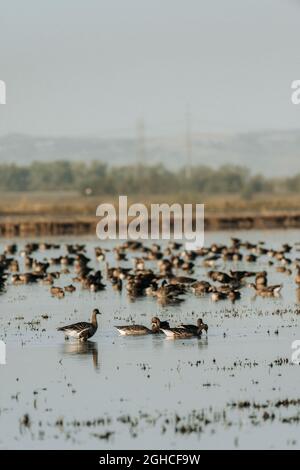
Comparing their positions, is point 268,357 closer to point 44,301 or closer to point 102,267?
point 44,301

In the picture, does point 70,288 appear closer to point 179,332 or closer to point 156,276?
point 156,276

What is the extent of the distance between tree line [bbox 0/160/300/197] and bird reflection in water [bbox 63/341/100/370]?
92.2 meters

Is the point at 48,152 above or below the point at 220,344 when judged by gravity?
above

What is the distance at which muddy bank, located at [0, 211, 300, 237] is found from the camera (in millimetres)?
69375

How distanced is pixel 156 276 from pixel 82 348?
14170 mm

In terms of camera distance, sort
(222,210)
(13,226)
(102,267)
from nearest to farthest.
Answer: (102,267), (13,226), (222,210)

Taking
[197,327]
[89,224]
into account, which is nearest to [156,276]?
[197,327]

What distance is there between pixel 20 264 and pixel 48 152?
142 m

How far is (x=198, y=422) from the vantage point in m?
16.8

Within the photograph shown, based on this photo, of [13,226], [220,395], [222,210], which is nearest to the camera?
[220,395]

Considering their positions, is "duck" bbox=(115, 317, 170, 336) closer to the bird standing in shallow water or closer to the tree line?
the bird standing in shallow water

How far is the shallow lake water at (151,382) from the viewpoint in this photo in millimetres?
16266

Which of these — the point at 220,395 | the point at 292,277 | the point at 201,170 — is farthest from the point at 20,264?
the point at 201,170

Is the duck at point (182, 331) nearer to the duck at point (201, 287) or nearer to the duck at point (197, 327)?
the duck at point (197, 327)
